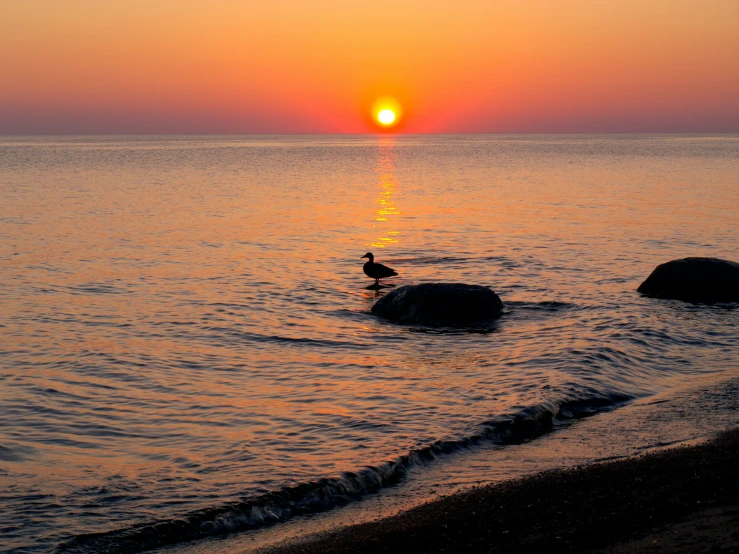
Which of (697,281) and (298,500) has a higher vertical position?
(298,500)

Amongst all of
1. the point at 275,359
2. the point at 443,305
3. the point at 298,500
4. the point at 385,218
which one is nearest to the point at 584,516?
the point at 298,500

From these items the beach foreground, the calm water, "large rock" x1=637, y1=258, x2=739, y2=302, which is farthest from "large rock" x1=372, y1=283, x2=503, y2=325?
the beach foreground

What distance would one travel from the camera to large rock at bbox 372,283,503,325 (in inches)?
690

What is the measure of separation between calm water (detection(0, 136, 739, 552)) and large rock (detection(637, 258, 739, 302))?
866mm

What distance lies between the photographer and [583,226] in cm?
3641

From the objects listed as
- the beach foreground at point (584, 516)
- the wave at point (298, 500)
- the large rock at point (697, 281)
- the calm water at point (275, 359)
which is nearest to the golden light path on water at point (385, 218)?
the calm water at point (275, 359)

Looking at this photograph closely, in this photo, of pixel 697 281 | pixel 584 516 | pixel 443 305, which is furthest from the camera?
pixel 697 281

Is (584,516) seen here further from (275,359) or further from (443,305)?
(443,305)

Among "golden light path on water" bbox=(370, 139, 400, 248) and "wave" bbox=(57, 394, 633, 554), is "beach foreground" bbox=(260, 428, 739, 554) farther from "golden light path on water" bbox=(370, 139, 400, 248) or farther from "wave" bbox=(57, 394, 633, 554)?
"golden light path on water" bbox=(370, 139, 400, 248)

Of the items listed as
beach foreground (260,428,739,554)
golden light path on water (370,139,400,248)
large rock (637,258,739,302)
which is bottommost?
golden light path on water (370,139,400,248)

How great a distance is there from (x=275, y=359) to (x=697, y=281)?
11.1 m

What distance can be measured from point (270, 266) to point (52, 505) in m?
17.6

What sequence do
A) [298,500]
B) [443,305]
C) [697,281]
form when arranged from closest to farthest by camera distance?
[298,500]
[443,305]
[697,281]

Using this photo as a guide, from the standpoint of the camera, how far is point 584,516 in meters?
7.13
